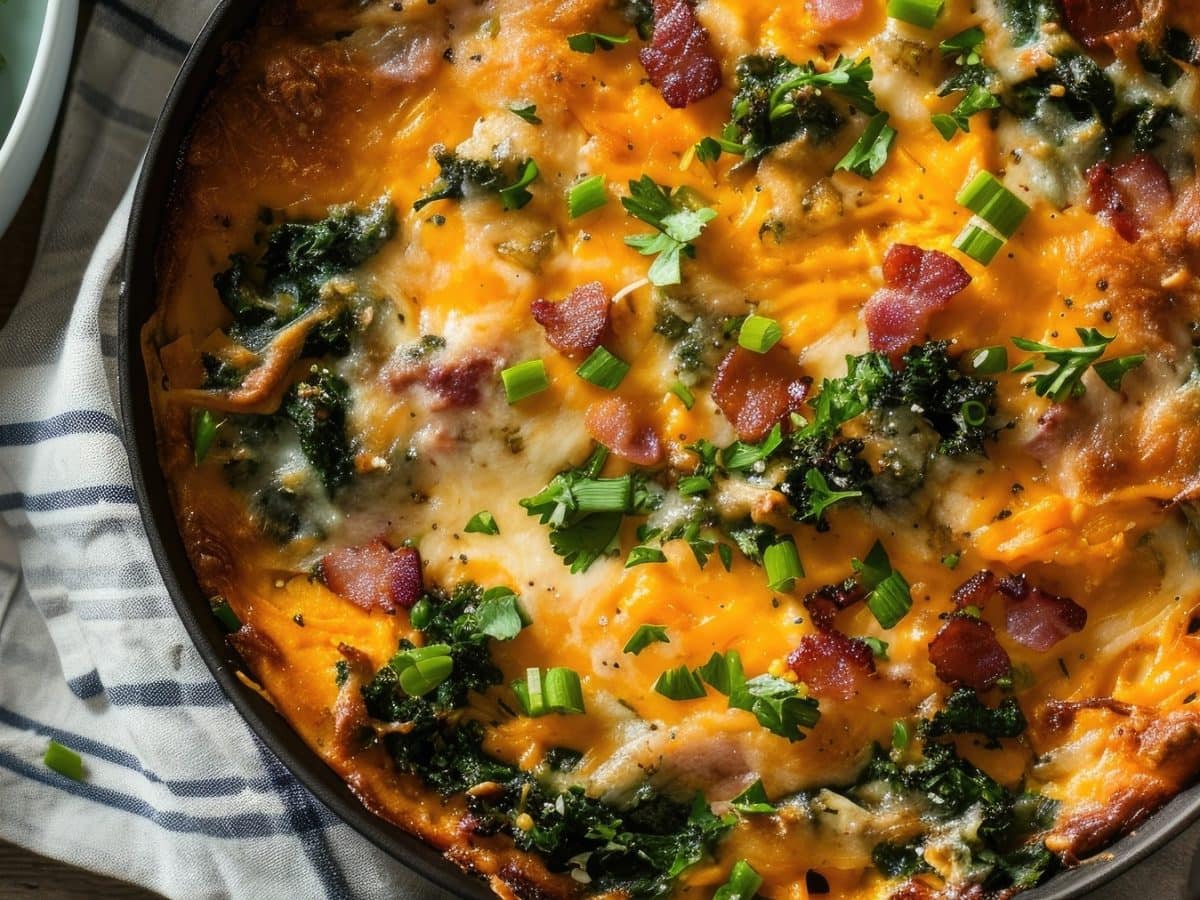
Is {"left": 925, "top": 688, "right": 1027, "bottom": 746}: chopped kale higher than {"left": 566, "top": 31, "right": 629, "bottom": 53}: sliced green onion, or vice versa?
{"left": 566, "top": 31, "right": 629, "bottom": 53}: sliced green onion

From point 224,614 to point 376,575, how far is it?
379 millimetres

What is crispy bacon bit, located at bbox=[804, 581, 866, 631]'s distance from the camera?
10.9 ft

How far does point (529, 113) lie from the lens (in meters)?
3.43

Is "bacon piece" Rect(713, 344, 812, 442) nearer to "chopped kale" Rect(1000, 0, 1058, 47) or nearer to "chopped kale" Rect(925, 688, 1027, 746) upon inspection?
"chopped kale" Rect(925, 688, 1027, 746)

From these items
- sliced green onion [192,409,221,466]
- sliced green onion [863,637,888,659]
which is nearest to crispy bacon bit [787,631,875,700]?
sliced green onion [863,637,888,659]

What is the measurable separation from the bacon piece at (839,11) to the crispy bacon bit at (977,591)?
1.42 m

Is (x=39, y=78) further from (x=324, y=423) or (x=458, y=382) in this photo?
(x=458, y=382)

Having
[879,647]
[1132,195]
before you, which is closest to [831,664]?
[879,647]

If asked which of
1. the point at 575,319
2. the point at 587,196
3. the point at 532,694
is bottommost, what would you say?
the point at 532,694

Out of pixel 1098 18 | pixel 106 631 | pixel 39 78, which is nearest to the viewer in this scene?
pixel 1098 18

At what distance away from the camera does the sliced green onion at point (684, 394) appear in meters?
3.39

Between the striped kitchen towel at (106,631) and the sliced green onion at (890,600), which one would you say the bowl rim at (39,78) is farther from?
the sliced green onion at (890,600)

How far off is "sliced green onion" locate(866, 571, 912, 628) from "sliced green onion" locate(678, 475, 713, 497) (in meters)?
0.48

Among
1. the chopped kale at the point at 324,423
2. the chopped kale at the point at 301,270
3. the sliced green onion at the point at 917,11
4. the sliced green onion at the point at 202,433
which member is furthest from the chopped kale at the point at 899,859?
the sliced green onion at the point at 917,11
